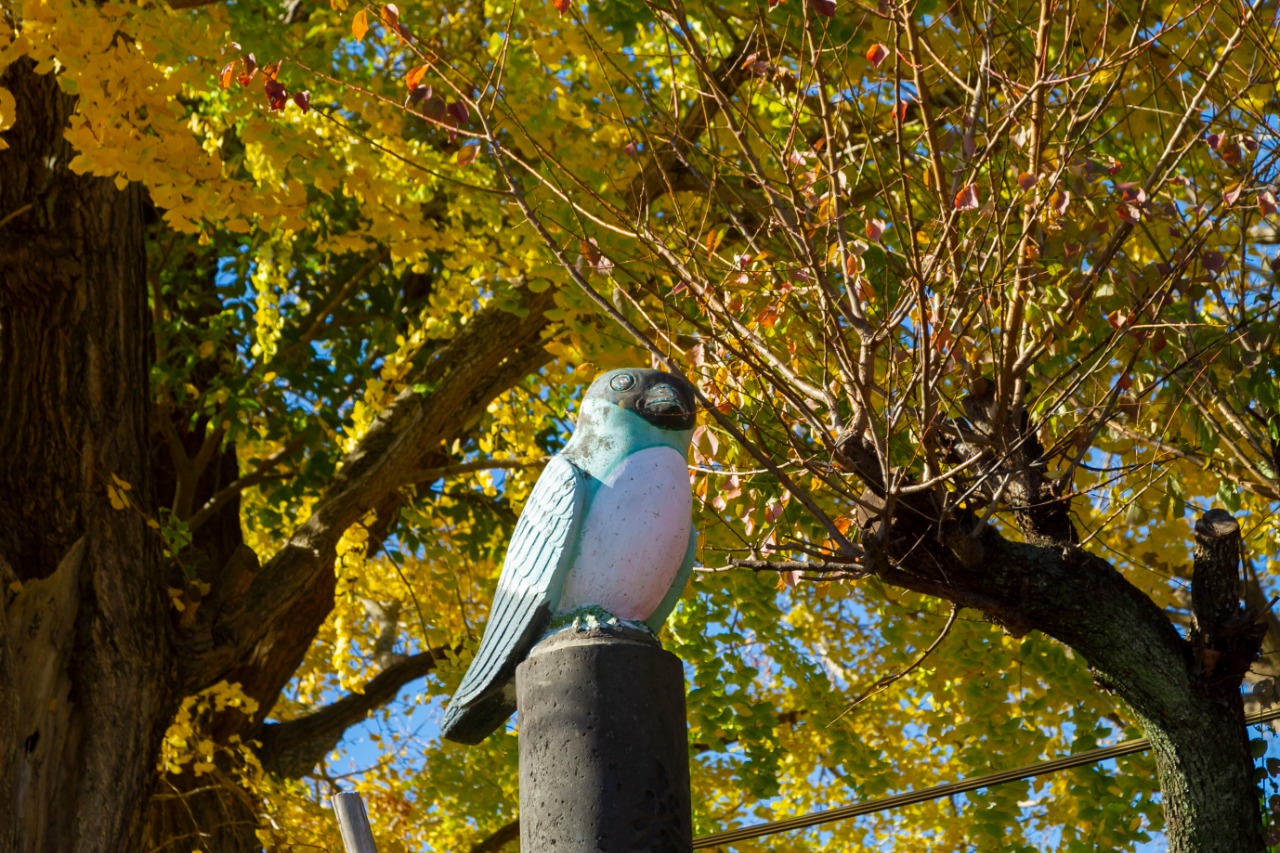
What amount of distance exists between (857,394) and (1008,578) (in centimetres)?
83

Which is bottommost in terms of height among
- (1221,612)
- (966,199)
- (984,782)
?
(984,782)

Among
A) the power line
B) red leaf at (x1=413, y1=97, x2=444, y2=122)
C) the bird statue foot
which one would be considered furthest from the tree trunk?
the bird statue foot

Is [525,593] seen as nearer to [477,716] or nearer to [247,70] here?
[477,716]

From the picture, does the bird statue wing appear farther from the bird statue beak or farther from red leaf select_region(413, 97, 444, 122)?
red leaf select_region(413, 97, 444, 122)

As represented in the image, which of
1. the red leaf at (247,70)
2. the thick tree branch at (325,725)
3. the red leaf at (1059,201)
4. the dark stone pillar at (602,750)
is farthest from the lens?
the thick tree branch at (325,725)

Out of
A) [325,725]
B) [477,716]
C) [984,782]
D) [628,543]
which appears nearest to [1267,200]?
[628,543]

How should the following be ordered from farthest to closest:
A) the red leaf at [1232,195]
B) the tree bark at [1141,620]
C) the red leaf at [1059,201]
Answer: the tree bark at [1141,620]
the red leaf at [1059,201]
the red leaf at [1232,195]

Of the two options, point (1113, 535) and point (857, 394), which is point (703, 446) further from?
point (1113, 535)

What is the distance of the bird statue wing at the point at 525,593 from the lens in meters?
3.03

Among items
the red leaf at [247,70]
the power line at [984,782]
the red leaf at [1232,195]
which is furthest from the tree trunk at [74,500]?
the red leaf at [1232,195]

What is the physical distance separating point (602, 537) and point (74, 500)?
11.7 feet

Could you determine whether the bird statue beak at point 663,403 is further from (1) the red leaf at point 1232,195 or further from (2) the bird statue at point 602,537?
(1) the red leaf at point 1232,195

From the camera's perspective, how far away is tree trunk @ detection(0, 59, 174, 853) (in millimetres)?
5535

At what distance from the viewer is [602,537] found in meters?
3.03
